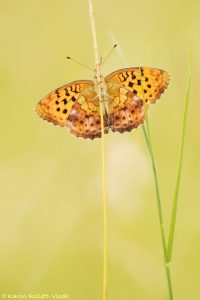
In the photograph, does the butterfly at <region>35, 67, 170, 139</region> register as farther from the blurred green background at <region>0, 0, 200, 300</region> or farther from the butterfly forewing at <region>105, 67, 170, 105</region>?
the blurred green background at <region>0, 0, 200, 300</region>

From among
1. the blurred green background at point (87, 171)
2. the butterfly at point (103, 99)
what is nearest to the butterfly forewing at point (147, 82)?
the butterfly at point (103, 99)

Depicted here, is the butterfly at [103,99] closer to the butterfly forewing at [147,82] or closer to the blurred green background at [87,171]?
the butterfly forewing at [147,82]

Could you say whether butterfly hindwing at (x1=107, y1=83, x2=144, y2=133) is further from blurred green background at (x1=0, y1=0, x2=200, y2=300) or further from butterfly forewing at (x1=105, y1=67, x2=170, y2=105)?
blurred green background at (x1=0, y1=0, x2=200, y2=300)

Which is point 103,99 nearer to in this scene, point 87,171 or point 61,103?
point 61,103

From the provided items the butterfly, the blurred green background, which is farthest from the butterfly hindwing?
the blurred green background

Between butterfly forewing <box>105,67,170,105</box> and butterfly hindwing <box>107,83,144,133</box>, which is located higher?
butterfly forewing <box>105,67,170,105</box>

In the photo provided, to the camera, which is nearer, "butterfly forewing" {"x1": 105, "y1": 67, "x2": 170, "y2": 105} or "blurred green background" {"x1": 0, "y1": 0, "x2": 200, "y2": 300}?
"butterfly forewing" {"x1": 105, "y1": 67, "x2": 170, "y2": 105}

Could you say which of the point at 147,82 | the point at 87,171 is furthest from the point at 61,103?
the point at 87,171

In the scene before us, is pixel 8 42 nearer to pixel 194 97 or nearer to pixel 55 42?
pixel 55 42
